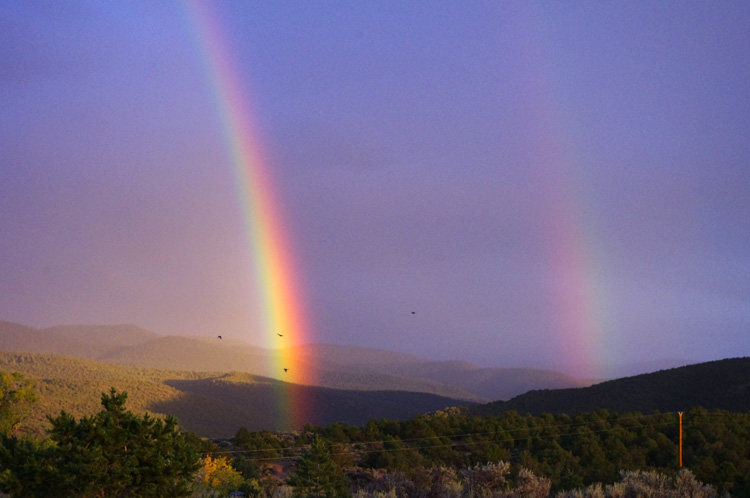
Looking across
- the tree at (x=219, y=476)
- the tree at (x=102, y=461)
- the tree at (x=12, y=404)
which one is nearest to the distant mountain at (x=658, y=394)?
the tree at (x=12, y=404)

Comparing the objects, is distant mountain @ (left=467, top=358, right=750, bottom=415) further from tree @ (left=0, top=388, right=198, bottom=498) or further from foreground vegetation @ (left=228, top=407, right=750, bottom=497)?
tree @ (left=0, top=388, right=198, bottom=498)

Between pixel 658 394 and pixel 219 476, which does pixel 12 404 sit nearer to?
pixel 219 476

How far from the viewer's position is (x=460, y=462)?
1027 inches

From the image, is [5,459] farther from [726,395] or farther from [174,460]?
[726,395]

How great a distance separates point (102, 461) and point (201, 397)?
67887 mm

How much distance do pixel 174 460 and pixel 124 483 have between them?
35.0 inches

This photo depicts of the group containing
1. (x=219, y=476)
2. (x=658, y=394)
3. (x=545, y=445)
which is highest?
(x=658, y=394)

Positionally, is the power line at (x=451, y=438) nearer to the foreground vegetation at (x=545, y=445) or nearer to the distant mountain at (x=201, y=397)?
the foreground vegetation at (x=545, y=445)

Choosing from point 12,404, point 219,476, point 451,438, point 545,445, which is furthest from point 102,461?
point 12,404

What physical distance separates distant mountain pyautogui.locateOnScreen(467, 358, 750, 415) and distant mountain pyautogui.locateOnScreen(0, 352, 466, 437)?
80.2ft


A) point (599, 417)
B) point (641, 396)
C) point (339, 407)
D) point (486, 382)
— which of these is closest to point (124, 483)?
point (599, 417)

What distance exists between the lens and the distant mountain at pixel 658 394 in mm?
50406

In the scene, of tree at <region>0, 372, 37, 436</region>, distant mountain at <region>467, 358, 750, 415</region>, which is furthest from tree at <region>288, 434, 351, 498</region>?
distant mountain at <region>467, 358, 750, 415</region>

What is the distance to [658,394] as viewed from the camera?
54.3 m
